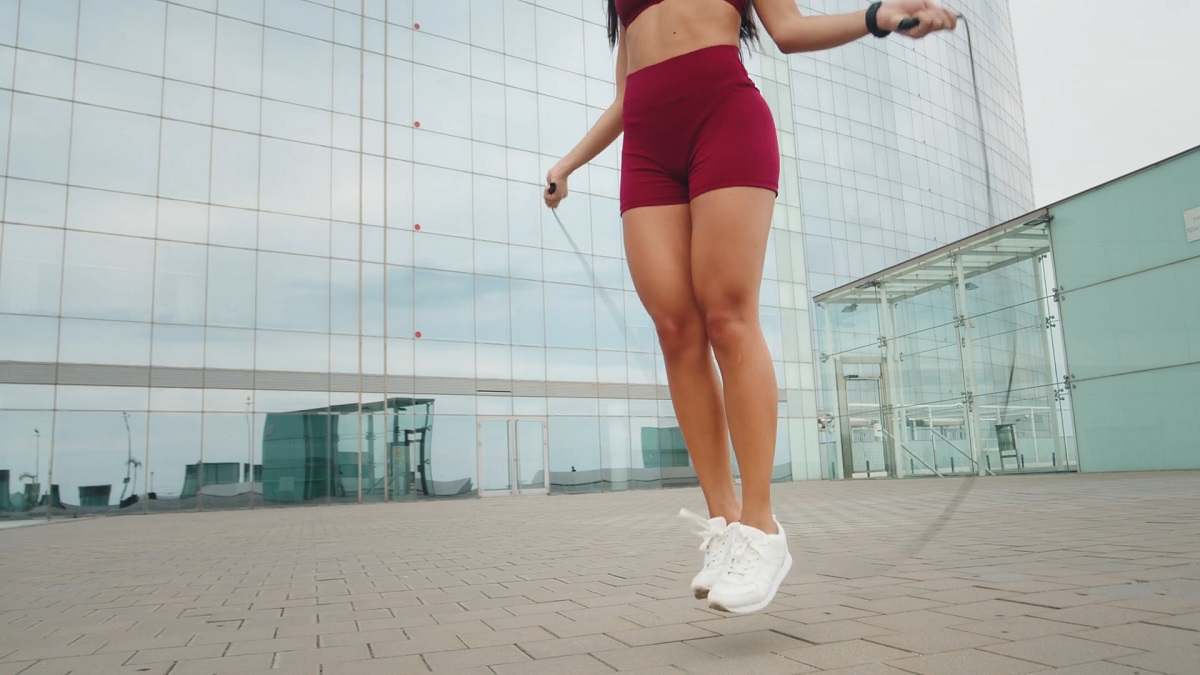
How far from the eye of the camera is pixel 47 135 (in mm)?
17656

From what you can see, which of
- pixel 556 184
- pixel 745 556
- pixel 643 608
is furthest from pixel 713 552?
pixel 556 184

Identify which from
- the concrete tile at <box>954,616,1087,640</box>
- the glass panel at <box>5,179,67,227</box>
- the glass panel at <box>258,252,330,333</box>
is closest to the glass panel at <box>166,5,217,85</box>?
the glass panel at <box>5,179,67,227</box>

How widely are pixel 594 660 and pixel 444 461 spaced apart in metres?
20.0

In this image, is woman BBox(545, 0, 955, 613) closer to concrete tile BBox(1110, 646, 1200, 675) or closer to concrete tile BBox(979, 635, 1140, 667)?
concrete tile BBox(979, 635, 1140, 667)

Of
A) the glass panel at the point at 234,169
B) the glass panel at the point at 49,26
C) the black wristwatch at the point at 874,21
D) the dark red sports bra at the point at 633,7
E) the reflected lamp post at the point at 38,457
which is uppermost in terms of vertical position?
the glass panel at the point at 49,26

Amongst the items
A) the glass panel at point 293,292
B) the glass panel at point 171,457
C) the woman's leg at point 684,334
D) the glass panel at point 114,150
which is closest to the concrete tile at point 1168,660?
the woman's leg at point 684,334

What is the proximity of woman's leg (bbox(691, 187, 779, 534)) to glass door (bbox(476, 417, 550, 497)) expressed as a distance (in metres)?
20.3

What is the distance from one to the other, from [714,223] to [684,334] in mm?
336

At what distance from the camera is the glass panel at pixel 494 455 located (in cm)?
2200

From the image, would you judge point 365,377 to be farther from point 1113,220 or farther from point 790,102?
point 790,102

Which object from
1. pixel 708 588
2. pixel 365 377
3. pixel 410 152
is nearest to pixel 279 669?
pixel 708 588

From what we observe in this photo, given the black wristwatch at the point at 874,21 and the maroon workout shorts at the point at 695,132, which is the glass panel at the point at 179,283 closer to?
the maroon workout shorts at the point at 695,132

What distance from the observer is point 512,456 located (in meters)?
22.5

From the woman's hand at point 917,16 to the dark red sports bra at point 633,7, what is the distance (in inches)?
20.4
